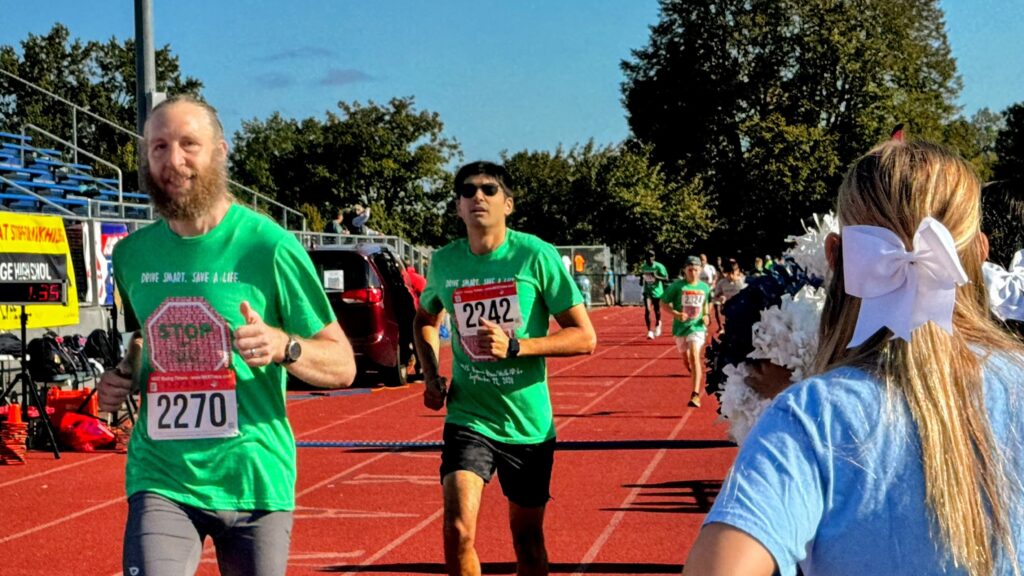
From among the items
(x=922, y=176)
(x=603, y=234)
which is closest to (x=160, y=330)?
(x=922, y=176)

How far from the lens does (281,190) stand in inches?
2894

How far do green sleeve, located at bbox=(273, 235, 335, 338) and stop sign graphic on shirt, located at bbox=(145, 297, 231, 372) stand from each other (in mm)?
198

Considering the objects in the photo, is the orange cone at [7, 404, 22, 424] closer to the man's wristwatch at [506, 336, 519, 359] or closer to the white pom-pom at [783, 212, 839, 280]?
the man's wristwatch at [506, 336, 519, 359]

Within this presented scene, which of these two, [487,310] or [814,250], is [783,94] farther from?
[814,250]

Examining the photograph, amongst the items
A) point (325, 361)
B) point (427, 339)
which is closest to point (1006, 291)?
point (325, 361)

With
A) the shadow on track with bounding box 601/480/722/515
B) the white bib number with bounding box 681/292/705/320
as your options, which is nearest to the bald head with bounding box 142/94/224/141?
the shadow on track with bounding box 601/480/722/515

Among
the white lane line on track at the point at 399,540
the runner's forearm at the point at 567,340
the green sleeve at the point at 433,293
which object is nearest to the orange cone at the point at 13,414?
the white lane line on track at the point at 399,540

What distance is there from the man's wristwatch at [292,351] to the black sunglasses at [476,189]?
2.37m

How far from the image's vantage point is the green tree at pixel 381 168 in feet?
222

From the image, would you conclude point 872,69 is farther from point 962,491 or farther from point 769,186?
point 962,491

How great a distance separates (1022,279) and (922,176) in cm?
183

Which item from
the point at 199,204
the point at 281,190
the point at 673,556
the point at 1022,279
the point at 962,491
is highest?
the point at 281,190

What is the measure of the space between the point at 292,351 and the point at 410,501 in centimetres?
590

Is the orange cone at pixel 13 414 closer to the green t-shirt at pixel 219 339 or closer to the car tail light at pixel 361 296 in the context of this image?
the car tail light at pixel 361 296
